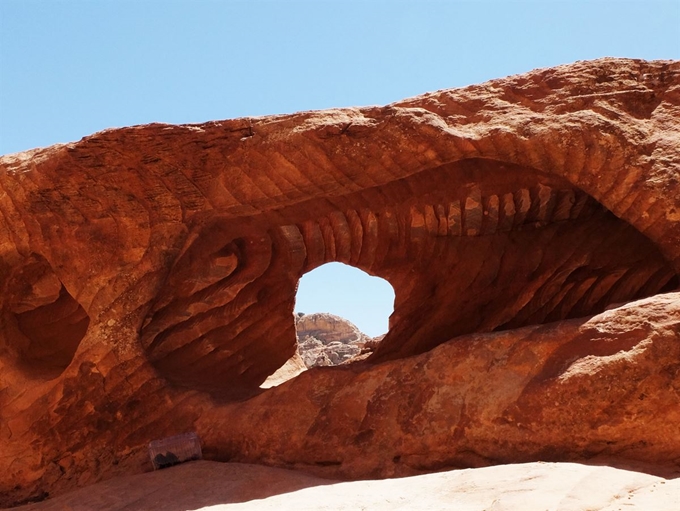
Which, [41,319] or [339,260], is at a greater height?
[339,260]

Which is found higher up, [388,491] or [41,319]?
[41,319]

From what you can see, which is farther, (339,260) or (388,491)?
(339,260)

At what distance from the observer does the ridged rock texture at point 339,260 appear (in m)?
4.70

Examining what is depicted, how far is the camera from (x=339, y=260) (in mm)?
6574

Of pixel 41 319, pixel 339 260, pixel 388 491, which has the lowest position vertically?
pixel 388 491

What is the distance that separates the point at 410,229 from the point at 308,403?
1777 mm

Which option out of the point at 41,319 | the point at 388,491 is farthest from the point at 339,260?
the point at 388,491

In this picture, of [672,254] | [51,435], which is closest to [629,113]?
[672,254]

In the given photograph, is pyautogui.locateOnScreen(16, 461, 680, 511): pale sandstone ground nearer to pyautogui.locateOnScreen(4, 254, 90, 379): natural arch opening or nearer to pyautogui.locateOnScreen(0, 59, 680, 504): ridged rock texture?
pyautogui.locateOnScreen(0, 59, 680, 504): ridged rock texture

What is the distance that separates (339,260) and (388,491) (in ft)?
9.78

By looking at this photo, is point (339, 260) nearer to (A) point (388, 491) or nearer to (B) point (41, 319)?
(B) point (41, 319)

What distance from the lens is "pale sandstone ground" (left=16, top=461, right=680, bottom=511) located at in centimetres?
316

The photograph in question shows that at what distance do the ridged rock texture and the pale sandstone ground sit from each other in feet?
1.28

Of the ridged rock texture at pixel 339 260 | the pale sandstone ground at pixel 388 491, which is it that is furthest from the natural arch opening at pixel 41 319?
the pale sandstone ground at pixel 388 491
